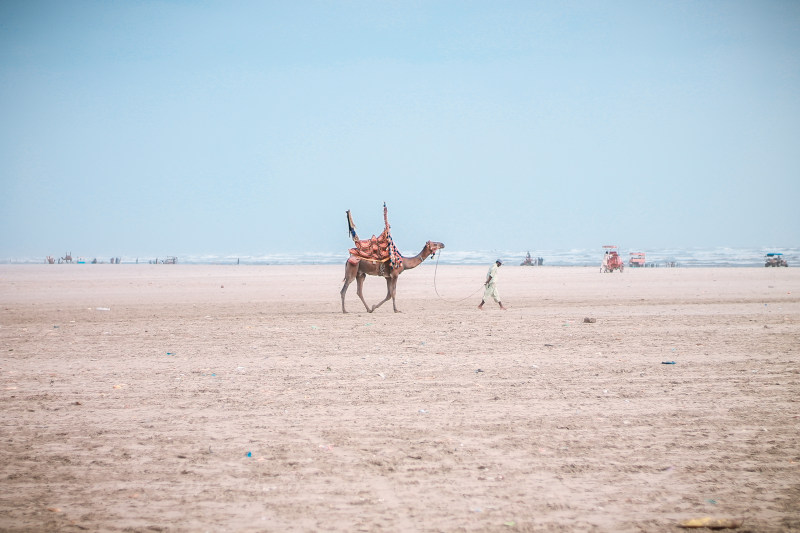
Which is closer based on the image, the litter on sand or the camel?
the litter on sand

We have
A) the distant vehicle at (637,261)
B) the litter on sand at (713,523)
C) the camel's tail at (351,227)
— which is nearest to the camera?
the litter on sand at (713,523)

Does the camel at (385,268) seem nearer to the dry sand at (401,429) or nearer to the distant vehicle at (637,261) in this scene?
the dry sand at (401,429)

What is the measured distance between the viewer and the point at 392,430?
6742 mm

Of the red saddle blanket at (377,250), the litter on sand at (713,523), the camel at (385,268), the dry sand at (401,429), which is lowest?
the litter on sand at (713,523)

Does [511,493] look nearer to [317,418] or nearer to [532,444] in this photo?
[532,444]

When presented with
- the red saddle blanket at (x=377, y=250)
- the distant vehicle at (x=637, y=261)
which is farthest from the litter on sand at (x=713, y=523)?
the distant vehicle at (x=637, y=261)

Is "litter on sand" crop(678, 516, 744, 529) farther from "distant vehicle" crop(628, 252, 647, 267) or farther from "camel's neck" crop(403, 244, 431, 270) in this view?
"distant vehicle" crop(628, 252, 647, 267)

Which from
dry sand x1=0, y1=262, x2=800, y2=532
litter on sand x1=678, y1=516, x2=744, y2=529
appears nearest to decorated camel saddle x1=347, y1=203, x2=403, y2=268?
dry sand x1=0, y1=262, x2=800, y2=532

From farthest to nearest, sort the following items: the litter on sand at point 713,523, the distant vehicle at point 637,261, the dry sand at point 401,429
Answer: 1. the distant vehicle at point 637,261
2. the dry sand at point 401,429
3. the litter on sand at point 713,523

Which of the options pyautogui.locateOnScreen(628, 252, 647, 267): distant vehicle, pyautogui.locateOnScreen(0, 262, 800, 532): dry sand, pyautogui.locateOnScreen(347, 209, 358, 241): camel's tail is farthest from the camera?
pyautogui.locateOnScreen(628, 252, 647, 267): distant vehicle

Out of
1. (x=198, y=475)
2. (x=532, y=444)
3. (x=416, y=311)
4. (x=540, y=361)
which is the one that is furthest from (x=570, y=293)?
(x=198, y=475)

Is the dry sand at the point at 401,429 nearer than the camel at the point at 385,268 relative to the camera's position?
Yes

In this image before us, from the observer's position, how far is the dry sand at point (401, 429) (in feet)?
16.1

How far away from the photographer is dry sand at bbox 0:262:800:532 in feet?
16.1
